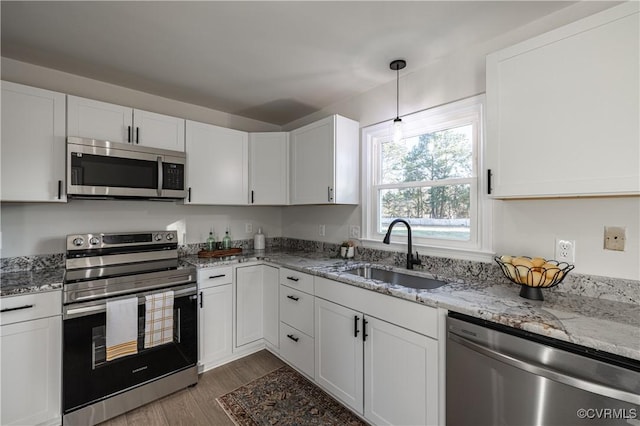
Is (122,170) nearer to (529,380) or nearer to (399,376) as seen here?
(399,376)

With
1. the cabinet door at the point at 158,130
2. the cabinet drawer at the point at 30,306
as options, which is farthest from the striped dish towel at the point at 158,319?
the cabinet door at the point at 158,130

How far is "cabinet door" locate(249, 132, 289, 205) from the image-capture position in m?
2.89

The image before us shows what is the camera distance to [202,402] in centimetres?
197

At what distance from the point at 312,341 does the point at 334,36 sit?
81.8 inches

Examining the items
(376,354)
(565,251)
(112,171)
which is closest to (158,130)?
(112,171)

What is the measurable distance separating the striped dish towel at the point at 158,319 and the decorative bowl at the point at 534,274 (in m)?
2.14

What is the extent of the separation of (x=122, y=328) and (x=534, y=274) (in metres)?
2.37

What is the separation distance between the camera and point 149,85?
7.91ft

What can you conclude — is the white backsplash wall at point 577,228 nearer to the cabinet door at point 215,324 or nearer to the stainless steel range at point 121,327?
the cabinet door at point 215,324

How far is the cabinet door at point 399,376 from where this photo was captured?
1.41 meters

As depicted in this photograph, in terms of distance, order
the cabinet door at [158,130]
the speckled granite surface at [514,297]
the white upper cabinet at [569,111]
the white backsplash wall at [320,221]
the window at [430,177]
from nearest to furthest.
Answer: the speckled granite surface at [514,297] → the white upper cabinet at [569,111] → the window at [430,177] → the cabinet door at [158,130] → the white backsplash wall at [320,221]

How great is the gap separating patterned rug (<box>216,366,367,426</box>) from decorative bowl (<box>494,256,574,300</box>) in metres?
1.29

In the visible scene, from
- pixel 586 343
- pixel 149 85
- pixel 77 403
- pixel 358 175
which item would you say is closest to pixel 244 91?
pixel 149 85

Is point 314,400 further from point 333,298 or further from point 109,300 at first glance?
point 109,300
